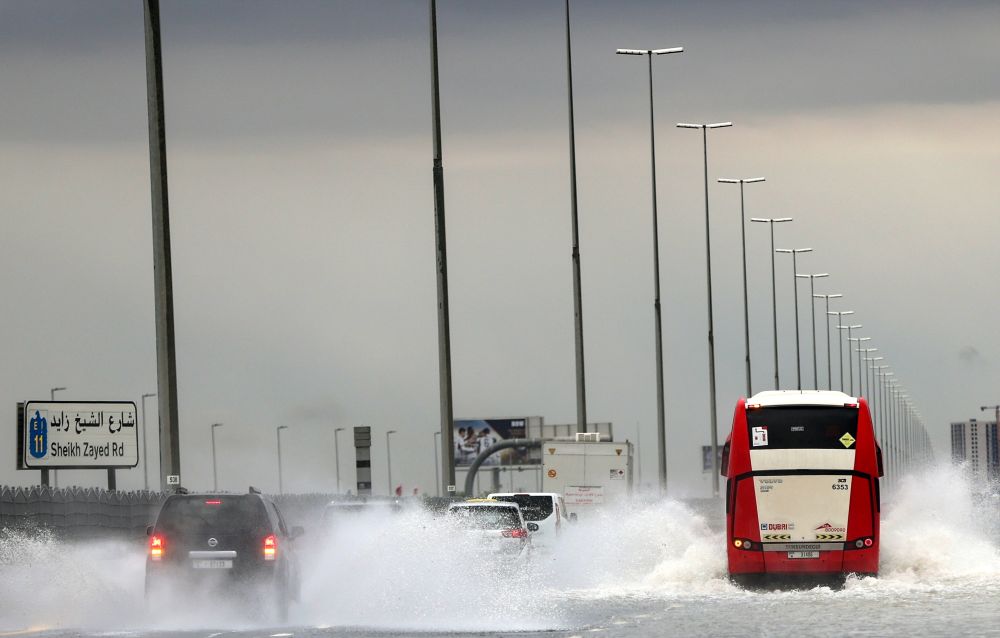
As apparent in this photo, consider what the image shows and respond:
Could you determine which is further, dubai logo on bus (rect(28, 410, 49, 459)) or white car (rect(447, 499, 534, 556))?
dubai logo on bus (rect(28, 410, 49, 459))

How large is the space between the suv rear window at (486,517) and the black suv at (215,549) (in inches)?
372

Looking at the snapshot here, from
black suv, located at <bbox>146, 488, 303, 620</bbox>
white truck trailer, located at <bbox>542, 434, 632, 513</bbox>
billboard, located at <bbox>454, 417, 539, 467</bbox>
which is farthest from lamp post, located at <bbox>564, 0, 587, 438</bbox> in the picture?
billboard, located at <bbox>454, 417, 539, 467</bbox>

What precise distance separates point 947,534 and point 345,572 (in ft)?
37.8

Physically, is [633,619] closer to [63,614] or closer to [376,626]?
[376,626]

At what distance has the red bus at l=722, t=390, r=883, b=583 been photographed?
33125 millimetres

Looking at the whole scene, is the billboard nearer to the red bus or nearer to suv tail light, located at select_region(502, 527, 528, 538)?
suv tail light, located at select_region(502, 527, 528, 538)

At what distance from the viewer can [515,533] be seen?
35344 mm

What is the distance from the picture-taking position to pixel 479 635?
23656 millimetres

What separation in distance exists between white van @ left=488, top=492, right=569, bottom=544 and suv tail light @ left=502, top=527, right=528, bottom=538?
529 cm

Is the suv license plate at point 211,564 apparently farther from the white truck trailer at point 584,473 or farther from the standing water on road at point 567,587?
the white truck trailer at point 584,473

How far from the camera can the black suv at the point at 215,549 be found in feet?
83.7

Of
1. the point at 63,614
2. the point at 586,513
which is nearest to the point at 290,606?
the point at 63,614

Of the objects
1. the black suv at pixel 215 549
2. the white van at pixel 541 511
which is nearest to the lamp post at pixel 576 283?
the white van at pixel 541 511

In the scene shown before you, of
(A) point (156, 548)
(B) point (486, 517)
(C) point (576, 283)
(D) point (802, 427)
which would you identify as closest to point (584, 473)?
(C) point (576, 283)
